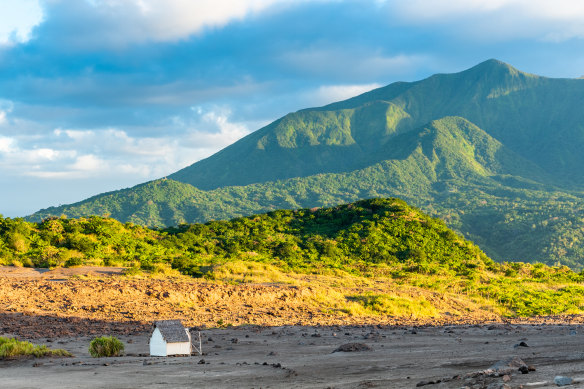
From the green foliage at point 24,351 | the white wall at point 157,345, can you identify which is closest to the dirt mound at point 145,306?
the green foliage at point 24,351

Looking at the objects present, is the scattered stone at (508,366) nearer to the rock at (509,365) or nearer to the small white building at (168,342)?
the rock at (509,365)

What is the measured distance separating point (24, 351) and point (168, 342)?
12.4ft

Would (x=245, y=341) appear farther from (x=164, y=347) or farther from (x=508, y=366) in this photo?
(x=508, y=366)

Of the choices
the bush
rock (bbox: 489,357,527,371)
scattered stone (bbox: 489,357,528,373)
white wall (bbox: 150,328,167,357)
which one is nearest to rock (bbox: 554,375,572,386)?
scattered stone (bbox: 489,357,528,373)

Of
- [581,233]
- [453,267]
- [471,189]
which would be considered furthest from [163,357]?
[471,189]

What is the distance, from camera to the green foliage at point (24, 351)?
47.5 feet

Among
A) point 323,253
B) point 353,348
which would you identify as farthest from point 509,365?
point 323,253

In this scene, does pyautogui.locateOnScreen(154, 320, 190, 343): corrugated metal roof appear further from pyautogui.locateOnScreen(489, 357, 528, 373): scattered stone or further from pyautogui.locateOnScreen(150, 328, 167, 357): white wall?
pyautogui.locateOnScreen(489, 357, 528, 373): scattered stone

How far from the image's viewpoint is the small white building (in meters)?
14.7

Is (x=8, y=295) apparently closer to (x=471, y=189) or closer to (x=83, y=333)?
(x=83, y=333)

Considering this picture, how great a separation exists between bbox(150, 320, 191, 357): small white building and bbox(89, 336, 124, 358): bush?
1.00 metres

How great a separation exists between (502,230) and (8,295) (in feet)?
399

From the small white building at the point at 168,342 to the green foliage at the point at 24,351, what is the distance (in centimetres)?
231

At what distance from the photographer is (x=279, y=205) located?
167250 mm
